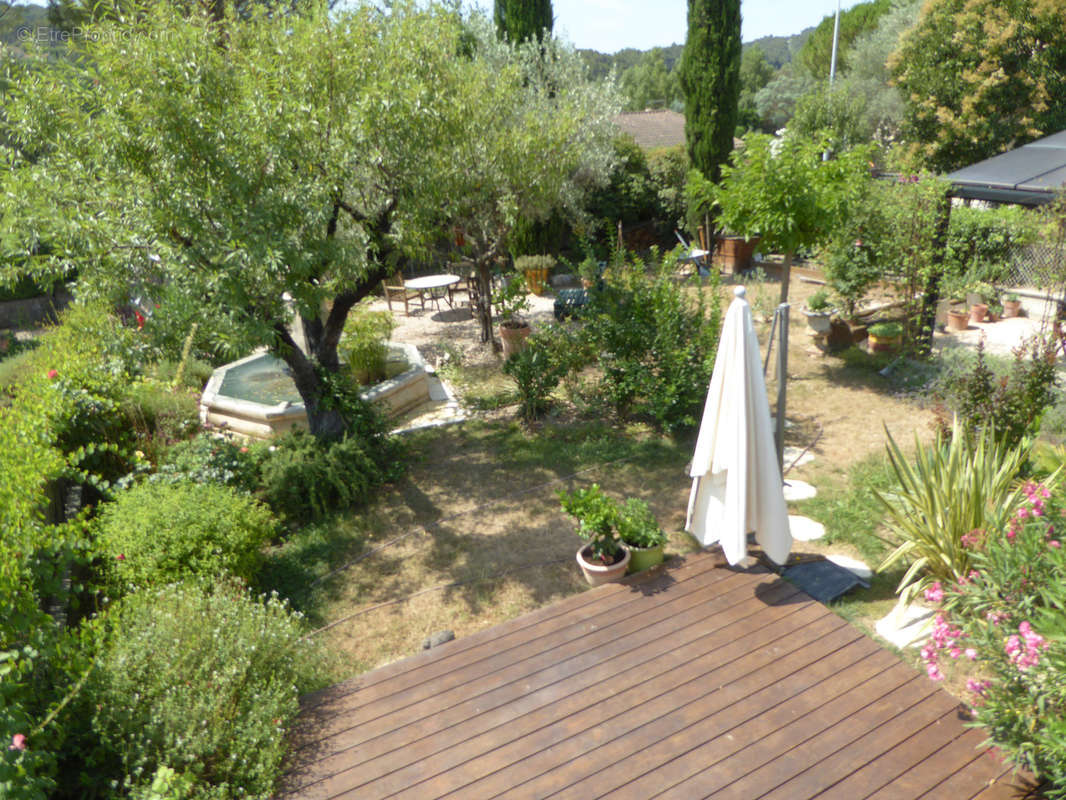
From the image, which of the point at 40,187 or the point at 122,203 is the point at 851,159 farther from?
the point at 40,187

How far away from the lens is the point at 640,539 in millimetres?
5684

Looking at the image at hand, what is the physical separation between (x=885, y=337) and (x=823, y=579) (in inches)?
243

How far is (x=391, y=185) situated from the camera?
7.00m

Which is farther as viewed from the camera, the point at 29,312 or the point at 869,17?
the point at 869,17

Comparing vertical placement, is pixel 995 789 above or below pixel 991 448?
below

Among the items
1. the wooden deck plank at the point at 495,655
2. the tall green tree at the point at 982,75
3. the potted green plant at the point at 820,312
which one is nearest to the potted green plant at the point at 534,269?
the potted green plant at the point at 820,312

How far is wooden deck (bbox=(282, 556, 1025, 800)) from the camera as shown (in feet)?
12.4

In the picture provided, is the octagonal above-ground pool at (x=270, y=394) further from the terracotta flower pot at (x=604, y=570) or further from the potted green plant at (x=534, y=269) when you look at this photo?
the potted green plant at (x=534, y=269)

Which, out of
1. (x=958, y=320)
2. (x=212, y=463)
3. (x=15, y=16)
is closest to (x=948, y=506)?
(x=212, y=463)

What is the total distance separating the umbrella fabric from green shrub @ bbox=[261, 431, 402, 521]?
3.58m

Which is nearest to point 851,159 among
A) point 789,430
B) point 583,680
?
point 789,430

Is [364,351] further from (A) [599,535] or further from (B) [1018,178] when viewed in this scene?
(B) [1018,178]

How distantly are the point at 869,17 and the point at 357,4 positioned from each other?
47915mm

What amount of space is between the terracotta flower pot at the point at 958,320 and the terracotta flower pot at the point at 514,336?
6.91 m
